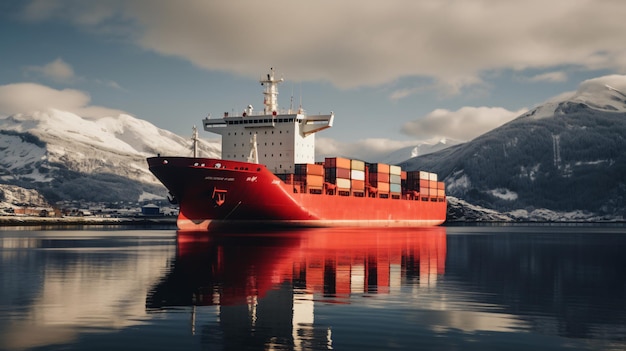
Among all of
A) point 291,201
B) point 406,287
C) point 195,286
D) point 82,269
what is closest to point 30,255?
point 82,269

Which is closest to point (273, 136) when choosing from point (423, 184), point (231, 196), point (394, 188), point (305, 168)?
point (305, 168)

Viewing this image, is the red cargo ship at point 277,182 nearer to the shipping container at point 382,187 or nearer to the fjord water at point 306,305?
the shipping container at point 382,187

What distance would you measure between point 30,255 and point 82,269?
11.2 m

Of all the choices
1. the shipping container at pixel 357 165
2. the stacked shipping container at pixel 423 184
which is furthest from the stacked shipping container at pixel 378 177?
the stacked shipping container at pixel 423 184

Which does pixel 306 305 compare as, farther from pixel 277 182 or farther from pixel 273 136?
pixel 273 136

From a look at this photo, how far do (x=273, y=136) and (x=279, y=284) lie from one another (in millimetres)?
63386

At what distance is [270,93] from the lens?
9231 cm

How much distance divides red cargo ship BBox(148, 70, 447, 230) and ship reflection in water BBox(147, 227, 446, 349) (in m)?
27.5

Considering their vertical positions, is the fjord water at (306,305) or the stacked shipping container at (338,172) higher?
the stacked shipping container at (338,172)

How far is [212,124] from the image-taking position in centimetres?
9012

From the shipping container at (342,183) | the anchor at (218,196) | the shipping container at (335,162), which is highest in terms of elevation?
the shipping container at (335,162)

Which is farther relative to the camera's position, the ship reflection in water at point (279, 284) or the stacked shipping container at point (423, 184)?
the stacked shipping container at point (423, 184)

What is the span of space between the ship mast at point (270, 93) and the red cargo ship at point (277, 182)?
149 mm

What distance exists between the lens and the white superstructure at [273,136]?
8542cm
